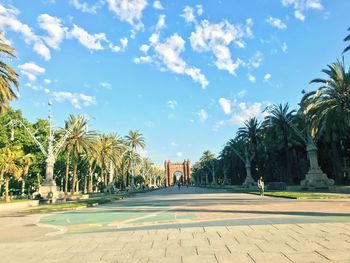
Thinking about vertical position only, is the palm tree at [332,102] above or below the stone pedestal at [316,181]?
above

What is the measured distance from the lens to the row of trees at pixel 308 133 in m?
34.1

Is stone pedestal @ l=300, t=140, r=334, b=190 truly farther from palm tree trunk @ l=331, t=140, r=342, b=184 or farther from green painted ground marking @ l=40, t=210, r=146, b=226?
green painted ground marking @ l=40, t=210, r=146, b=226

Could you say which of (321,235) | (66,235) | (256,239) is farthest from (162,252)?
(66,235)

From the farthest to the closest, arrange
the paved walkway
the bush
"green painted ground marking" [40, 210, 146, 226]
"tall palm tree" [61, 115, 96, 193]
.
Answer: "tall palm tree" [61, 115, 96, 193], the bush, "green painted ground marking" [40, 210, 146, 226], the paved walkway

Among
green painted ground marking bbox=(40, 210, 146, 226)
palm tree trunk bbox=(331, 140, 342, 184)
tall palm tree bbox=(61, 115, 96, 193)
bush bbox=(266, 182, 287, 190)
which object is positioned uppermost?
tall palm tree bbox=(61, 115, 96, 193)

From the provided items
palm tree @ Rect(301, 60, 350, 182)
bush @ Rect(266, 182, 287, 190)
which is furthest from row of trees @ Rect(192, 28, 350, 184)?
bush @ Rect(266, 182, 287, 190)

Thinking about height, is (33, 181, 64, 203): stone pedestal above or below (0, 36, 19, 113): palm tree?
below

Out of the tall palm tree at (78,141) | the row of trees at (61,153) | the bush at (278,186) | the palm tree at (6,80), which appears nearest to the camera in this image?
the palm tree at (6,80)

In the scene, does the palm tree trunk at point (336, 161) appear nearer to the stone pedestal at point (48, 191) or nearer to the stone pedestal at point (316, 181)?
the stone pedestal at point (316, 181)

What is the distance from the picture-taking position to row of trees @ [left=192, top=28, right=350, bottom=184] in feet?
112

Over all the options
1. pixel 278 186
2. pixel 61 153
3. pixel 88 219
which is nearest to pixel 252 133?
pixel 278 186

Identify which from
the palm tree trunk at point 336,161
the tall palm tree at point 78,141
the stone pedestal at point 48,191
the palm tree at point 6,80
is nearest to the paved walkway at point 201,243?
the palm tree at point 6,80

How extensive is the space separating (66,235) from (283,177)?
228 ft

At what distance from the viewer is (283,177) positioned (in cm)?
7494
